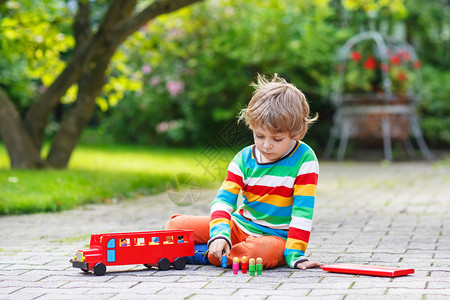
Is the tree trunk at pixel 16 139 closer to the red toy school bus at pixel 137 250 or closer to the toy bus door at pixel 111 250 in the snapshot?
the red toy school bus at pixel 137 250

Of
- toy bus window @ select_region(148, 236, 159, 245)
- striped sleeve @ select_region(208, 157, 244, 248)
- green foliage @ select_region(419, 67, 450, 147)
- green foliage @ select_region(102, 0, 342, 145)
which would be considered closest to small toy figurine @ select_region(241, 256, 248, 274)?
striped sleeve @ select_region(208, 157, 244, 248)

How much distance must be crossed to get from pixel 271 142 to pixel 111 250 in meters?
0.96

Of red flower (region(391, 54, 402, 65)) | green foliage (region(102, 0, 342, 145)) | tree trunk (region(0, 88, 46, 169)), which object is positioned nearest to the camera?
tree trunk (region(0, 88, 46, 169))

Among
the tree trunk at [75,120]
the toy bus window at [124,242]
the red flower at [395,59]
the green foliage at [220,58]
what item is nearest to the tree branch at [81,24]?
the tree trunk at [75,120]

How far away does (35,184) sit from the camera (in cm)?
733

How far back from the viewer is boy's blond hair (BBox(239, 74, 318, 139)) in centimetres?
349

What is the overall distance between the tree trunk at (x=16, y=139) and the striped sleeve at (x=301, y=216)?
6343mm

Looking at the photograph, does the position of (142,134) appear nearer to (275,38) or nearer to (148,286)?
(275,38)

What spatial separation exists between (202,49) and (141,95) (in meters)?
2.13

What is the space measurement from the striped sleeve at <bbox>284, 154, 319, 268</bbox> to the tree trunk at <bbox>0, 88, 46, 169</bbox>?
6.34m

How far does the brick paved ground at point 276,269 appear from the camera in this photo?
9.96ft

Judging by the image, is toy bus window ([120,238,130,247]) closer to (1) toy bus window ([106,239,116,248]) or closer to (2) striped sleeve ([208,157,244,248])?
(1) toy bus window ([106,239,116,248])

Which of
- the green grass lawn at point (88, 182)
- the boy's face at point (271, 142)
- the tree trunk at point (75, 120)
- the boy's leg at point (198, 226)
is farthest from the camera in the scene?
the tree trunk at point (75, 120)

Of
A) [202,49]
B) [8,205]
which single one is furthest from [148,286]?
[202,49]
